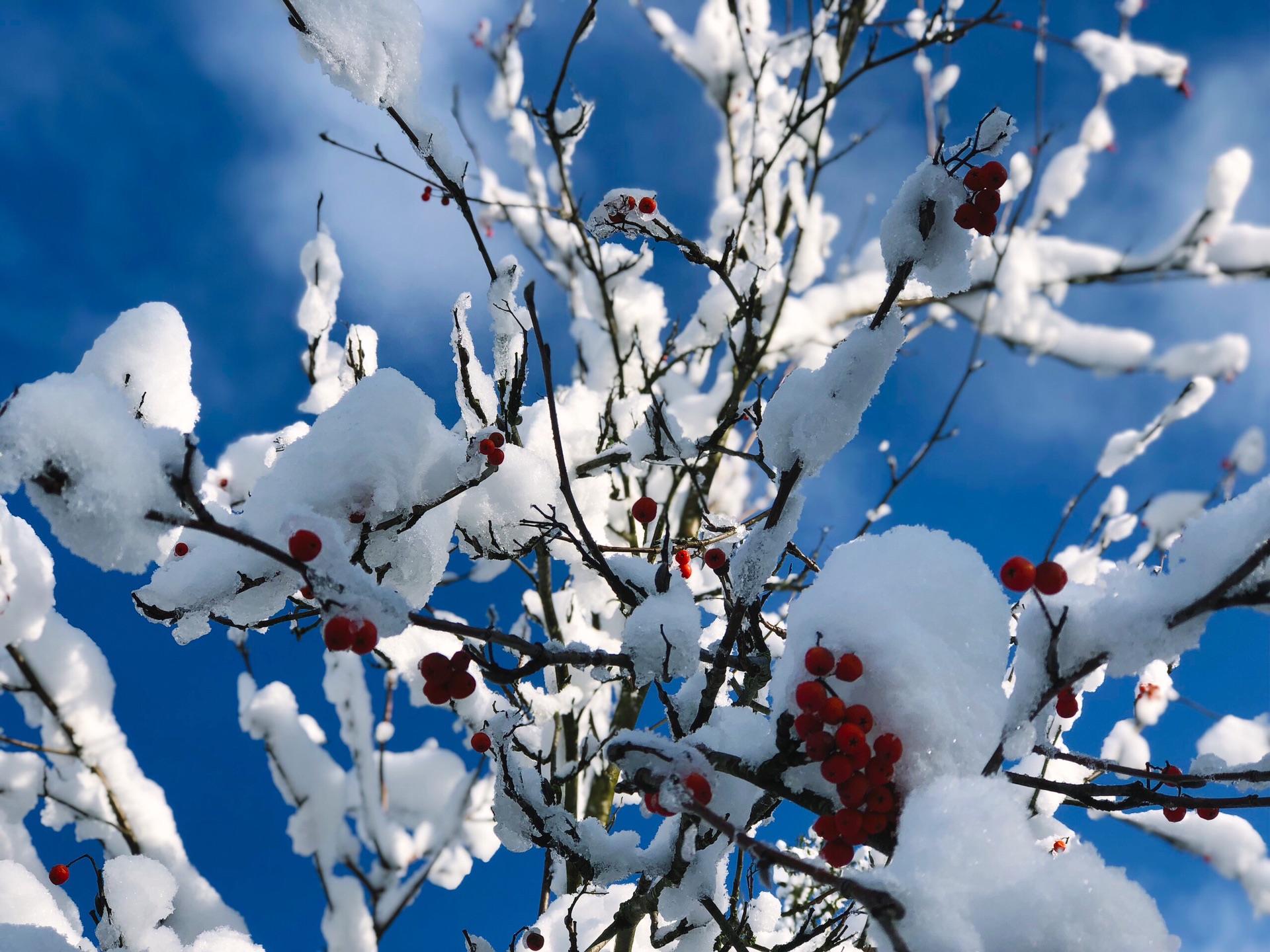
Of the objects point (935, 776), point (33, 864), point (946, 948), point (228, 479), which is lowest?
point (33, 864)

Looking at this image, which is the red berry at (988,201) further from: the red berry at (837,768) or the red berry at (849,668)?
the red berry at (837,768)

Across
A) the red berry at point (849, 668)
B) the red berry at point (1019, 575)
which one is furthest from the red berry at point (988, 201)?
the red berry at point (849, 668)

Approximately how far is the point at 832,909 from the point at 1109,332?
4.77 meters

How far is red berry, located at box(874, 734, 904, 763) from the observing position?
3.43 ft

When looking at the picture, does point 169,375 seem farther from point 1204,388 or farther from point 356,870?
point 1204,388

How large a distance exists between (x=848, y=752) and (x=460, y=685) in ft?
2.25

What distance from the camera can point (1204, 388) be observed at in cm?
430

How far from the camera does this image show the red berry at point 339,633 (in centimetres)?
105

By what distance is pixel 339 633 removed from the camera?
1051 mm

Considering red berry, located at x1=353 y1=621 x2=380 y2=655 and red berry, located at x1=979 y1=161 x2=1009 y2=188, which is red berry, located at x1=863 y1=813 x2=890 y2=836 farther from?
red berry, located at x1=979 y1=161 x2=1009 y2=188

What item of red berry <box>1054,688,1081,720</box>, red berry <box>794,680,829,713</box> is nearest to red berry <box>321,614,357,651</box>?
red berry <box>794,680,829,713</box>

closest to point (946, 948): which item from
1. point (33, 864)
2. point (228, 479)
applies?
point (228, 479)

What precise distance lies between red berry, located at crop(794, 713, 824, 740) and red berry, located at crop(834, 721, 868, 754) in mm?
36

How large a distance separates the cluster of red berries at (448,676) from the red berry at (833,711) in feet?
2.05
